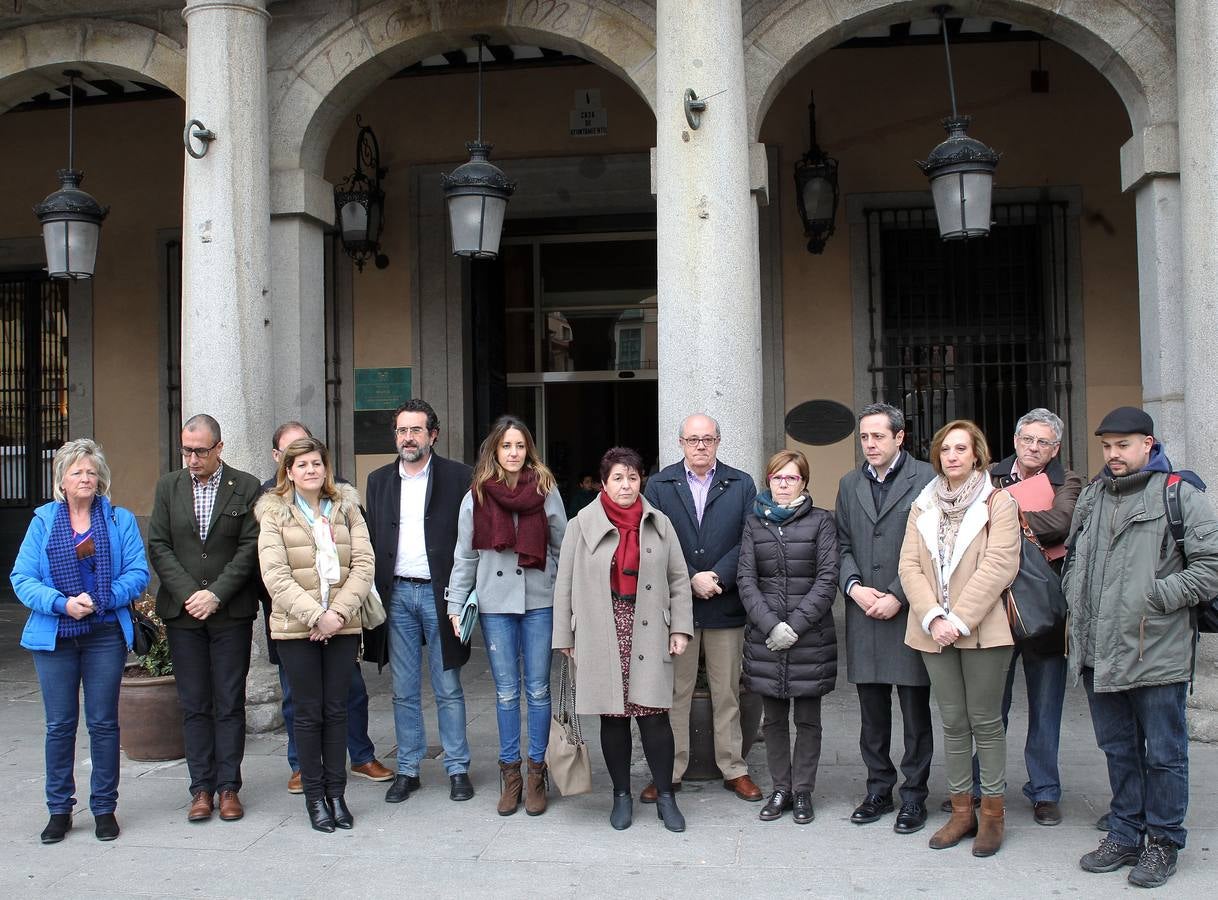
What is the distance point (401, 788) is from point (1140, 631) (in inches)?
129

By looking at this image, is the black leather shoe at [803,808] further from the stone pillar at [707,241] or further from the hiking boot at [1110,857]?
the stone pillar at [707,241]

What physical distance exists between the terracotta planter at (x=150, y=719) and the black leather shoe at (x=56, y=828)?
106 cm

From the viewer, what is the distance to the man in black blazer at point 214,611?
5.49 m

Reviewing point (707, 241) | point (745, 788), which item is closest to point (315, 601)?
point (745, 788)

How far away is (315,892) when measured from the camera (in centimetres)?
458

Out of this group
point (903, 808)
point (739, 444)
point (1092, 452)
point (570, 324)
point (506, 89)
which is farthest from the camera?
point (570, 324)

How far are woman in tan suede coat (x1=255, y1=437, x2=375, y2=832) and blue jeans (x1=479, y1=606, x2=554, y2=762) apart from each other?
633 mm

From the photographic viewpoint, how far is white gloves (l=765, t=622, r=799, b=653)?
5.19 metres

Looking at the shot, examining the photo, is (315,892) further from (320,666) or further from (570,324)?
(570,324)

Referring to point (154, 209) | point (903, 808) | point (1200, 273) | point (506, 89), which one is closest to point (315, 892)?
point (903, 808)

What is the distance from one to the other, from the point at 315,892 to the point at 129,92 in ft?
30.5

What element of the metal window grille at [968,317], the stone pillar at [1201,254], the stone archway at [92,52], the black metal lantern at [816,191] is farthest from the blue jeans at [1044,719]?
the stone archway at [92,52]

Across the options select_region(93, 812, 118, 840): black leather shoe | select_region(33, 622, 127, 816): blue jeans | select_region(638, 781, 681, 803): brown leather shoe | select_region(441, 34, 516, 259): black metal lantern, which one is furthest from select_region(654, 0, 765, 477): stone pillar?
select_region(93, 812, 118, 840): black leather shoe

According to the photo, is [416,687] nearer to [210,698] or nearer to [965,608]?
[210,698]
